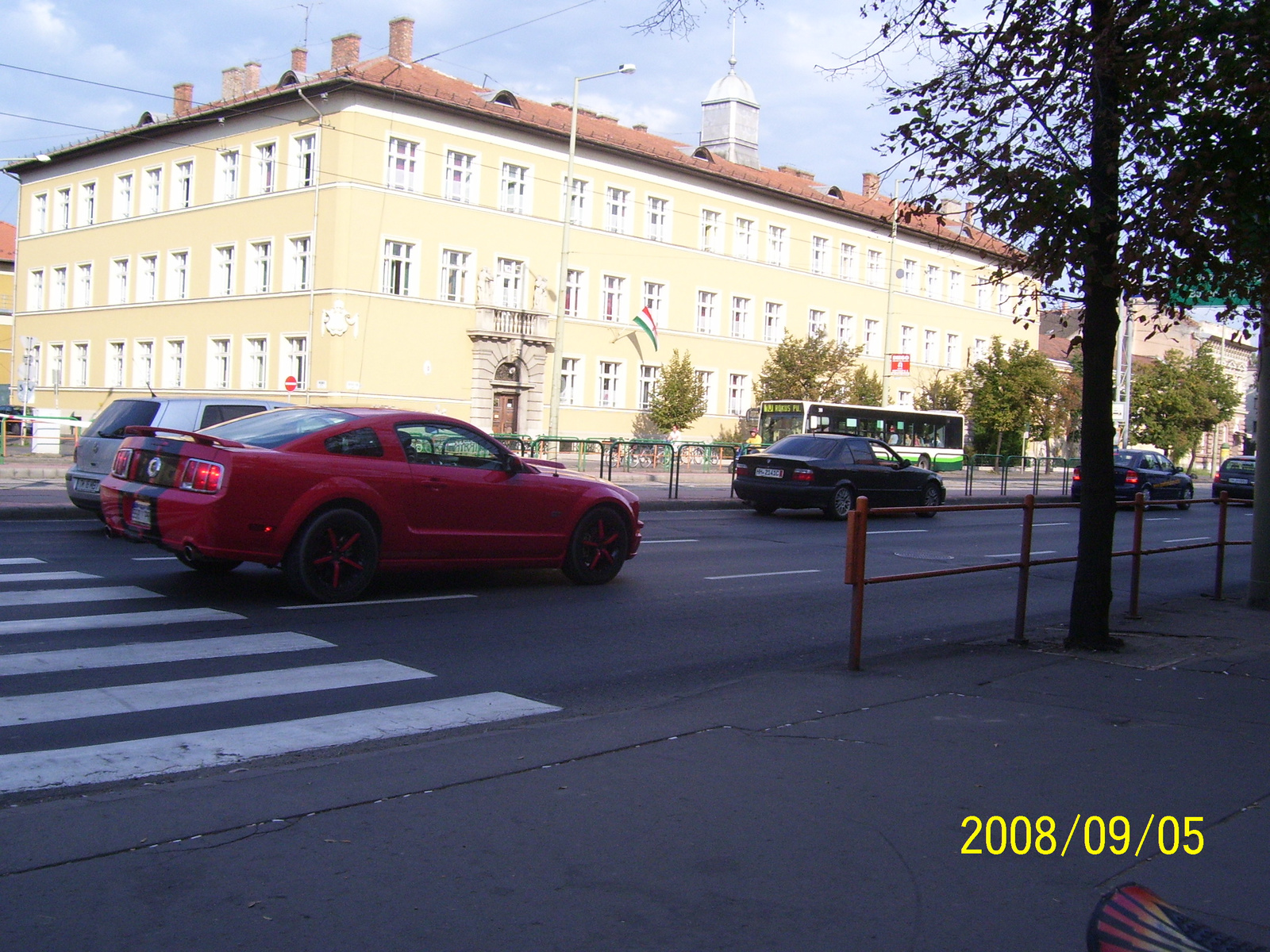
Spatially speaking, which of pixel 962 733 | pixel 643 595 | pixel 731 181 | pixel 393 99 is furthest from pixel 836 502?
pixel 731 181

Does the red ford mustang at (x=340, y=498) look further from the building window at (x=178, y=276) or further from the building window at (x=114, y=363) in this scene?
the building window at (x=114, y=363)

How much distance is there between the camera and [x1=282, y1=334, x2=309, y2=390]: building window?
40.8 meters

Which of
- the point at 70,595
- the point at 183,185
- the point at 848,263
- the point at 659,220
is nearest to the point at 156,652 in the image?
the point at 70,595

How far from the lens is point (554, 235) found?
4531cm

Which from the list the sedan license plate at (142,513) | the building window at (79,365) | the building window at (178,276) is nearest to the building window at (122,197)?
the building window at (178,276)

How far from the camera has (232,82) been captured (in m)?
49.2

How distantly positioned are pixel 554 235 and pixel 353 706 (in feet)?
132

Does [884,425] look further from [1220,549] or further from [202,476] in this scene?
[202,476]

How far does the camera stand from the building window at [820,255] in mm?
56219

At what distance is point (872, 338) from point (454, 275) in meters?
25.6

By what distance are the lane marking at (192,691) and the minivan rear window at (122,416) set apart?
300 inches

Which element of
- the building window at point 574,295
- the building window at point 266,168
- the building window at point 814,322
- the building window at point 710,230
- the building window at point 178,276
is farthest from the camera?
the building window at point 814,322

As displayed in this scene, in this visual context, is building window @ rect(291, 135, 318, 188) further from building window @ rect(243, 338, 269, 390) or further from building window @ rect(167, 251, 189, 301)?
building window @ rect(167, 251, 189, 301)

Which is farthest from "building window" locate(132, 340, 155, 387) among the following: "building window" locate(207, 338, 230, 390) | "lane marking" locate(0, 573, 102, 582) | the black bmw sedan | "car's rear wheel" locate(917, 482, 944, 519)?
"lane marking" locate(0, 573, 102, 582)
